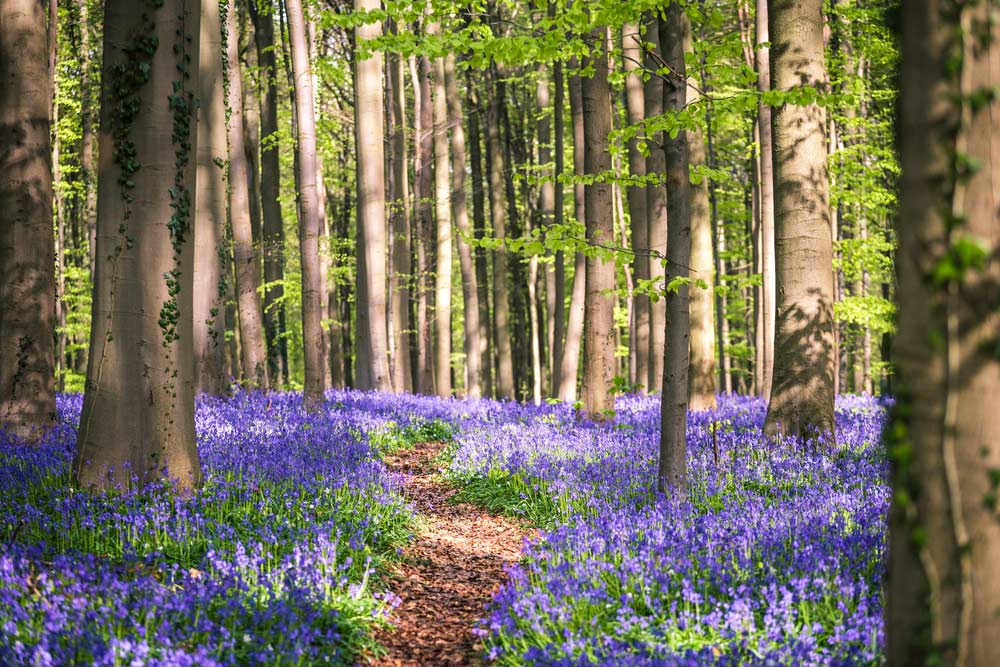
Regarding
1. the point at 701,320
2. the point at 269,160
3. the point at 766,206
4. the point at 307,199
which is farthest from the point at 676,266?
the point at 269,160

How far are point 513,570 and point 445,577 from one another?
1618 millimetres

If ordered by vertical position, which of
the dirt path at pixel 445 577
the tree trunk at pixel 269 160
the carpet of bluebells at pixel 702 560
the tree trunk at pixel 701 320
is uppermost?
the tree trunk at pixel 269 160

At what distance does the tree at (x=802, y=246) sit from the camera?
27.4ft

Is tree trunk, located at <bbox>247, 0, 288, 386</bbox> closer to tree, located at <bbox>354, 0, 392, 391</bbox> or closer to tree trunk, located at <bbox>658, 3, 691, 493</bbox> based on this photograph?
tree, located at <bbox>354, 0, 392, 391</bbox>

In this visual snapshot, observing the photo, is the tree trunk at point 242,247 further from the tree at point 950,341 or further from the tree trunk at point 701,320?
the tree at point 950,341

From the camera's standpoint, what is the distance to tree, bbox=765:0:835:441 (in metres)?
8.34

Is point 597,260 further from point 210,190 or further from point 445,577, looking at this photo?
point 210,190

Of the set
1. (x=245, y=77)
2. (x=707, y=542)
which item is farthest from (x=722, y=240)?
(x=707, y=542)

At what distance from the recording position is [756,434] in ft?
29.3

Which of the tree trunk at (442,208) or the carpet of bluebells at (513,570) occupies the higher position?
the tree trunk at (442,208)

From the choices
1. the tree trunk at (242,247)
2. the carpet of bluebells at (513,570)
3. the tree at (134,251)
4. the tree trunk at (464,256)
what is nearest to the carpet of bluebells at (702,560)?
the carpet of bluebells at (513,570)

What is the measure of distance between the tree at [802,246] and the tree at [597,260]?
83.8 inches

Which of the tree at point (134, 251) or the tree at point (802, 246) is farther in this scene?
the tree at point (802, 246)

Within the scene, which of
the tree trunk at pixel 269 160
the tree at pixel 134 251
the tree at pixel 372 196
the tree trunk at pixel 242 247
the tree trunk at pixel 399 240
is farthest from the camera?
the tree trunk at pixel 269 160
